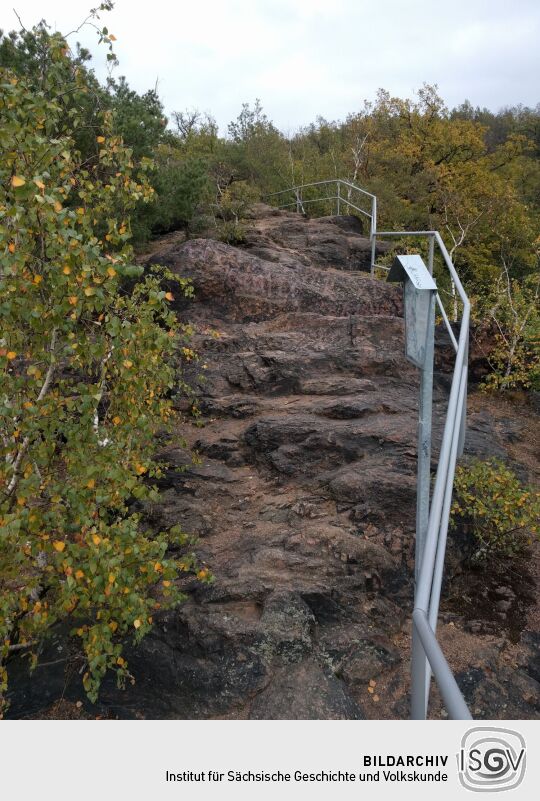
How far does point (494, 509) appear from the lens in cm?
522

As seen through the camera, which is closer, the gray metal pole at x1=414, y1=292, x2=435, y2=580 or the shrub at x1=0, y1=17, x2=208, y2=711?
the gray metal pole at x1=414, y1=292, x2=435, y2=580

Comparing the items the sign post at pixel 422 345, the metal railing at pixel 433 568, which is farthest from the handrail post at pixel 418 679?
the sign post at pixel 422 345

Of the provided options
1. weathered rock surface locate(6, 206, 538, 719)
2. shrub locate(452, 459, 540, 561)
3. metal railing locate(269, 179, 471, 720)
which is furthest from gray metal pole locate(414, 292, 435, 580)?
shrub locate(452, 459, 540, 561)

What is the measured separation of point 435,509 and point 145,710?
3.01 metres

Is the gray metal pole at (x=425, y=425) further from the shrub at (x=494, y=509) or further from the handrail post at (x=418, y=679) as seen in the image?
the shrub at (x=494, y=509)

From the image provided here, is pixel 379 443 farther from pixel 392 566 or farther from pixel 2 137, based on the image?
pixel 2 137

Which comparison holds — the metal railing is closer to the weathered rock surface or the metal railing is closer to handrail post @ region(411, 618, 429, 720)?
handrail post @ region(411, 618, 429, 720)

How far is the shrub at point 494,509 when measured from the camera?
512 centimetres
